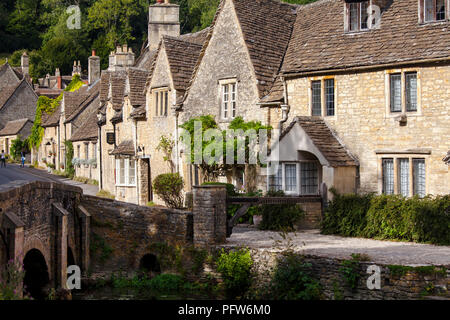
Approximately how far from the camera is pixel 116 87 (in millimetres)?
37406

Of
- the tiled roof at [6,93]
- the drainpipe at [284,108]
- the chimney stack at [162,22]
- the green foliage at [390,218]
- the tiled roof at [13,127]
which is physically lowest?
the green foliage at [390,218]

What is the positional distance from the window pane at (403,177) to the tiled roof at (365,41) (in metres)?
3.30

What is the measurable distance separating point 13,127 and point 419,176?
5753cm

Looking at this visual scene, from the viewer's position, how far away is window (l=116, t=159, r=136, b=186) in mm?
33781

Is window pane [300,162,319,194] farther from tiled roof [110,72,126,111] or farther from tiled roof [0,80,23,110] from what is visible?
tiled roof [0,80,23,110]

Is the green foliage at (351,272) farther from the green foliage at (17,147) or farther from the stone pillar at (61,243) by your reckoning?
the green foliage at (17,147)

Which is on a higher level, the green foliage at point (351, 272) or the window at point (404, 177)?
the window at point (404, 177)

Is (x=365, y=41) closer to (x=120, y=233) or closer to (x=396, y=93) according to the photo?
(x=396, y=93)

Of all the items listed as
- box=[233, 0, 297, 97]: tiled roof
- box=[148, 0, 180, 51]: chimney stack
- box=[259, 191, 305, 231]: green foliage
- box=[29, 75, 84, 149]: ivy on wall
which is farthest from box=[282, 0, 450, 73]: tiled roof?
box=[29, 75, 84, 149]: ivy on wall

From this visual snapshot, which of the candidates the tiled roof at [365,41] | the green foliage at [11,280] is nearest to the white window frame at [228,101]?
the tiled roof at [365,41]

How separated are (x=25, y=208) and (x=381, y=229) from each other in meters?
10.3

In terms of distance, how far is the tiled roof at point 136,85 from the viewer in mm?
33438

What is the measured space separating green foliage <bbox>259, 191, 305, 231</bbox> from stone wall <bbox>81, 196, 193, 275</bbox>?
3.82 m
